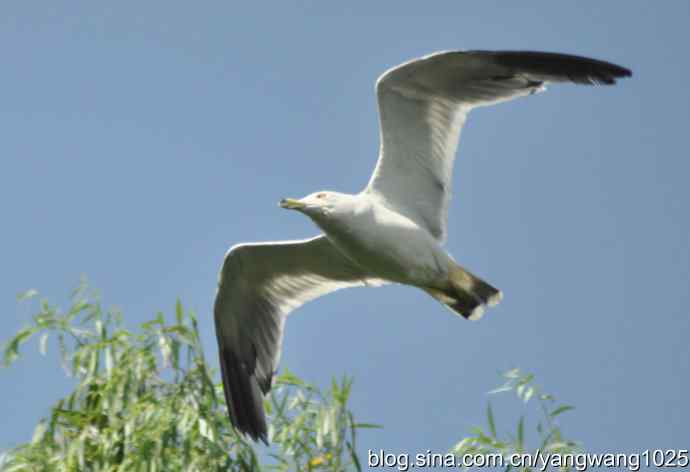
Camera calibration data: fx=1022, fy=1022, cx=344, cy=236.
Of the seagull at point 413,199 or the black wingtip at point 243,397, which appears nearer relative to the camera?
the seagull at point 413,199

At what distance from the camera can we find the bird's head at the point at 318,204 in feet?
22.0

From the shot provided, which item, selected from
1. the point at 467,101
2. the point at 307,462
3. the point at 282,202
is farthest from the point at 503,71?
the point at 307,462

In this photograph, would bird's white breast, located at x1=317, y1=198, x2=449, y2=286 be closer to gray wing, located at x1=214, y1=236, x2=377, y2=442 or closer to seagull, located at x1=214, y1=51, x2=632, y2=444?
seagull, located at x1=214, y1=51, x2=632, y2=444

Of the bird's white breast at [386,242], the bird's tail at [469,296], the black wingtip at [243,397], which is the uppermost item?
the bird's white breast at [386,242]

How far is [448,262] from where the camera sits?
698cm

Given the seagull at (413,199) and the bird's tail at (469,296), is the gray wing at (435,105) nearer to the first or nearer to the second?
the seagull at (413,199)

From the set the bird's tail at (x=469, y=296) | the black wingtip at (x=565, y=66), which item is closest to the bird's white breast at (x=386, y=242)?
the bird's tail at (x=469, y=296)

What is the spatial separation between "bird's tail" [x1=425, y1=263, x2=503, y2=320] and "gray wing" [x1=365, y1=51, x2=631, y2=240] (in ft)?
1.27

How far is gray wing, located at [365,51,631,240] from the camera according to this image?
22.7 ft

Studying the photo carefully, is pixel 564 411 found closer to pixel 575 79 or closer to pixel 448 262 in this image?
→ pixel 448 262

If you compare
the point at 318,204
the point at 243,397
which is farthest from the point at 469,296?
the point at 243,397

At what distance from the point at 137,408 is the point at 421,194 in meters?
2.70

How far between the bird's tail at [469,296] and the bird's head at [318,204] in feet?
3.38

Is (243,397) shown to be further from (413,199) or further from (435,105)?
(435,105)
